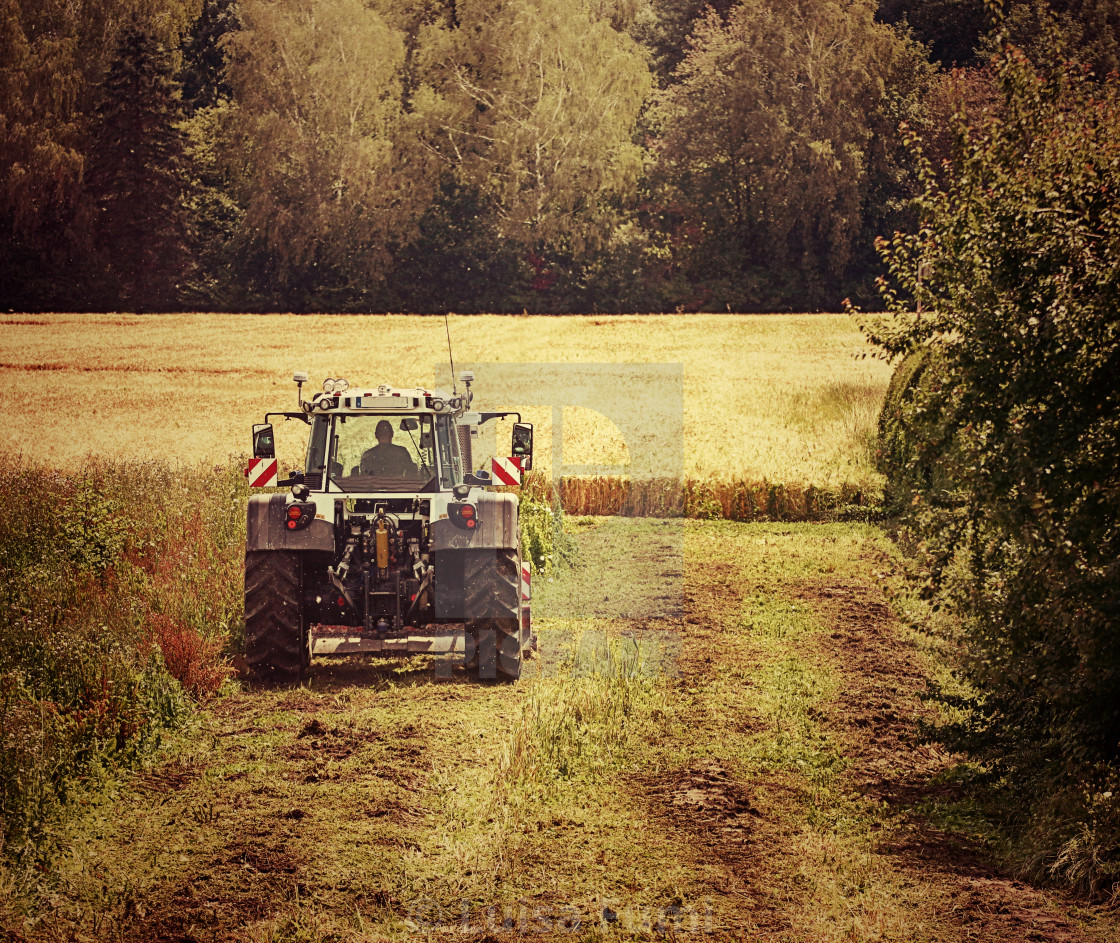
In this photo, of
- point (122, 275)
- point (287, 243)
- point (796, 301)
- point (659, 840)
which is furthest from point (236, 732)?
point (796, 301)

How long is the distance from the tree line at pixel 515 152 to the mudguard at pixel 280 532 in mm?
35115

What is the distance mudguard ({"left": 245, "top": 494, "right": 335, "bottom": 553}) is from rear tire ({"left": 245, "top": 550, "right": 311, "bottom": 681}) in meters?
0.08

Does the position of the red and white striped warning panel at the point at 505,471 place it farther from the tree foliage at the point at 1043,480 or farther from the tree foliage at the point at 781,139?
the tree foliage at the point at 781,139

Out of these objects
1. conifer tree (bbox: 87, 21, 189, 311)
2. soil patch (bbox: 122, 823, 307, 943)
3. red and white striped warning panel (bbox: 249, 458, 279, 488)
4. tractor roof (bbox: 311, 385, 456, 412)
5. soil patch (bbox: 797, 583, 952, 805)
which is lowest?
soil patch (bbox: 122, 823, 307, 943)

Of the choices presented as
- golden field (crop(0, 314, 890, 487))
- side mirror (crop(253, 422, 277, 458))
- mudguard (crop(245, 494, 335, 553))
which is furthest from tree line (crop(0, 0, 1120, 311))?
mudguard (crop(245, 494, 335, 553))

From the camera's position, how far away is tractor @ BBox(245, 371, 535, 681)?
9.64 meters

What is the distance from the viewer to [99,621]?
9453 millimetres

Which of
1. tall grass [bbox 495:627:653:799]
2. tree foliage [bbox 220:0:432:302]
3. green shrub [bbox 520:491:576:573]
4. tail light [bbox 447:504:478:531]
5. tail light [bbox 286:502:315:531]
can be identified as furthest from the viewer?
tree foliage [bbox 220:0:432:302]

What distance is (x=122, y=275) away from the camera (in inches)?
1670

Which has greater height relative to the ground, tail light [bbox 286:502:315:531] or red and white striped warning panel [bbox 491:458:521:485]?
red and white striped warning panel [bbox 491:458:521:485]

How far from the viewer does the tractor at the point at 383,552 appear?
9641 millimetres

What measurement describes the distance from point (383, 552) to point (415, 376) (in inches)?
840

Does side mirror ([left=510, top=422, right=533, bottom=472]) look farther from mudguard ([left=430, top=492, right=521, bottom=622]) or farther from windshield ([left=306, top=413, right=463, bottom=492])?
windshield ([left=306, top=413, right=463, bottom=492])

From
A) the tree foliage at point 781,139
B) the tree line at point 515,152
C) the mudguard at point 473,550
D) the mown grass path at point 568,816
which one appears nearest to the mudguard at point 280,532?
the mudguard at point 473,550
